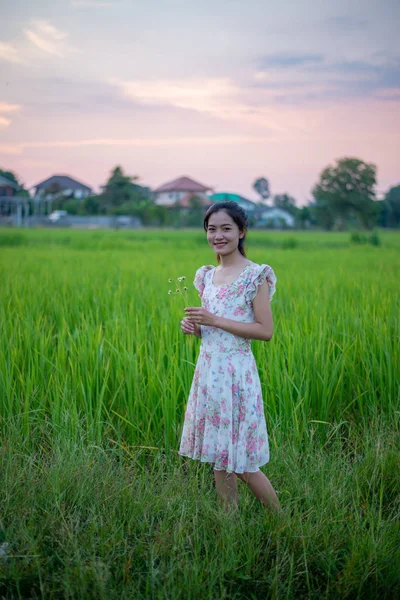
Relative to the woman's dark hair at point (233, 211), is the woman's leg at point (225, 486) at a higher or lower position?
lower

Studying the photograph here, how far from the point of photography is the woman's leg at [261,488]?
1621mm

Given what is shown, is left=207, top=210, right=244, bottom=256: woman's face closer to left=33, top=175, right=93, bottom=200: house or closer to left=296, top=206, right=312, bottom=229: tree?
left=33, top=175, right=93, bottom=200: house

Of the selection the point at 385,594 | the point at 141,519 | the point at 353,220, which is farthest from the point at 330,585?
the point at 353,220

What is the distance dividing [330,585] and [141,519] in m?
0.57

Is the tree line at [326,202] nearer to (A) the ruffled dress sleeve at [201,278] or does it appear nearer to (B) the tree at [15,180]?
(B) the tree at [15,180]

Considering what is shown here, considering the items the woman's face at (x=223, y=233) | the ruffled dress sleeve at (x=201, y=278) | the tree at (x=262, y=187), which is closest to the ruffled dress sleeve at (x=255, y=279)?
the woman's face at (x=223, y=233)

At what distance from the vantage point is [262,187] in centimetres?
6300

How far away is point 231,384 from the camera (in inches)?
63.6

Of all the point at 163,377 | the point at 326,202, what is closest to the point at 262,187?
the point at 326,202

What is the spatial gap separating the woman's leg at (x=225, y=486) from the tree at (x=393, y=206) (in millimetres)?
36740

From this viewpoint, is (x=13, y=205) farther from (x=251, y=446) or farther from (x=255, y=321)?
(x=251, y=446)

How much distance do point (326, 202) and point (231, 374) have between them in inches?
1707

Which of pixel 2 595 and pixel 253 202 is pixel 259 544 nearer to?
pixel 2 595

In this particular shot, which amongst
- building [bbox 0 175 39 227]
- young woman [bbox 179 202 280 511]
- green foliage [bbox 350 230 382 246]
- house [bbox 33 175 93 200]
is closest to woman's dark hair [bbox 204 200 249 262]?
young woman [bbox 179 202 280 511]
